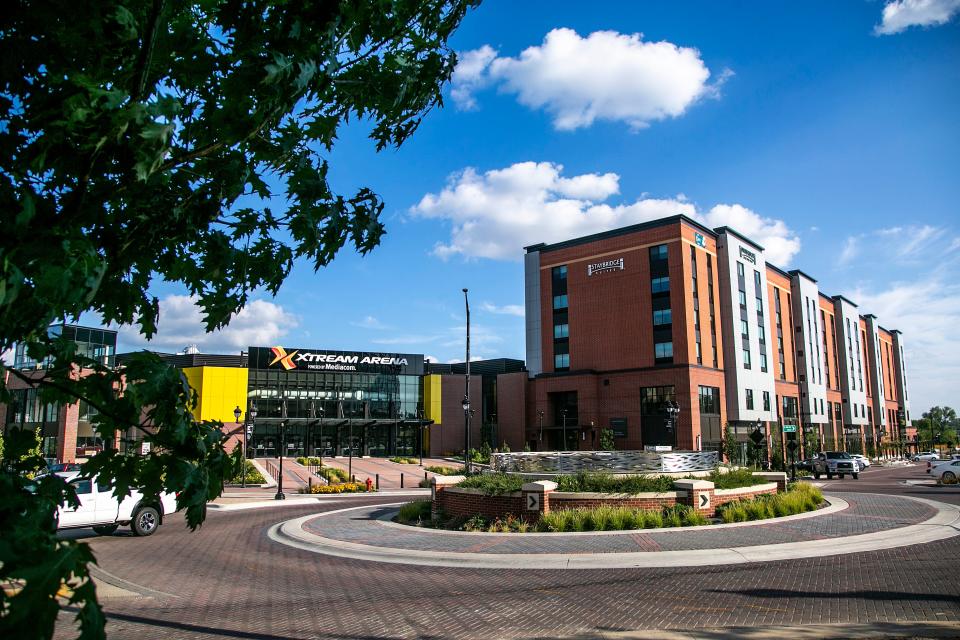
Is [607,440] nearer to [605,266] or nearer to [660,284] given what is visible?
[660,284]

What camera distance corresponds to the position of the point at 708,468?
2181 cm

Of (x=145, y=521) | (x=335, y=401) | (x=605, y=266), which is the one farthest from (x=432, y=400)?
(x=145, y=521)

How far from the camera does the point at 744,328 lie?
66.4 metres

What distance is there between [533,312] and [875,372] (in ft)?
238

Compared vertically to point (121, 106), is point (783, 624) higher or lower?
lower

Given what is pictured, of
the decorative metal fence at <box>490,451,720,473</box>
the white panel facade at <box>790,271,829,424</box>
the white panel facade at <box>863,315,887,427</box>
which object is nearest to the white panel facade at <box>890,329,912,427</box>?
the white panel facade at <box>863,315,887,427</box>

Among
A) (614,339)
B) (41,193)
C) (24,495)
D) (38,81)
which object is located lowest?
(24,495)

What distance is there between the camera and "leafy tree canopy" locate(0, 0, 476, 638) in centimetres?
292

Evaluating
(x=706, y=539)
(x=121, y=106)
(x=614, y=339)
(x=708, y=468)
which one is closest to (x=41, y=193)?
(x=121, y=106)

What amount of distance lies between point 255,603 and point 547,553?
609cm

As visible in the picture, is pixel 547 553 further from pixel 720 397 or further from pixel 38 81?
pixel 720 397

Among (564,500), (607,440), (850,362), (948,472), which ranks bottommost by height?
(948,472)

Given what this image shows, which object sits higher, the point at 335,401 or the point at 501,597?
the point at 335,401

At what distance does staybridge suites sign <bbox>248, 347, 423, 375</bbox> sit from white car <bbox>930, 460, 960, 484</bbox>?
48.3m
